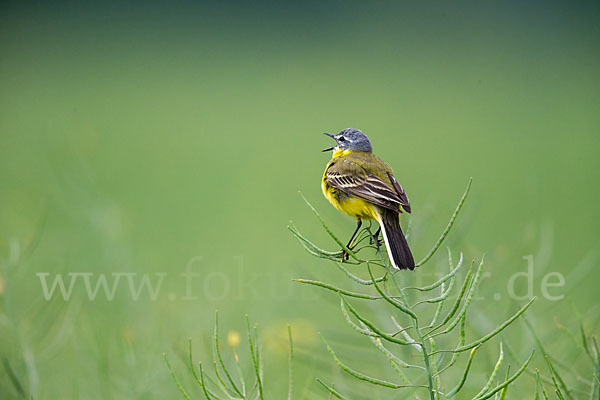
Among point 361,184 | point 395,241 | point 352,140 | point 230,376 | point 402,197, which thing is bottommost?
point 230,376

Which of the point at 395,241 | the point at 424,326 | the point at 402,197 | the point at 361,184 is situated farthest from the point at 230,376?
the point at 361,184

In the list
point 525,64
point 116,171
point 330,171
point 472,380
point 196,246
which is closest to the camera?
point 472,380

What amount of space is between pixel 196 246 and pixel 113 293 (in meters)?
5.09

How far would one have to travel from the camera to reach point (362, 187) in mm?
2494

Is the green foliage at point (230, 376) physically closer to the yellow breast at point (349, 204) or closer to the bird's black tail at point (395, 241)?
the bird's black tail at point (395, 241)

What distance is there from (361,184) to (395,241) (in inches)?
24.5

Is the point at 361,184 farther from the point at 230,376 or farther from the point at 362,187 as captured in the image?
the point at 230,376

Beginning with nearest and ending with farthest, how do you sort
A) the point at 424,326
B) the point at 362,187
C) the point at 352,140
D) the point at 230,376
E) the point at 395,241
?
the point at 424,326, the point at 230,376, the point at 395,241, the point at 362,187, the point at 352,140

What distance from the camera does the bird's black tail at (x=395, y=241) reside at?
175cm

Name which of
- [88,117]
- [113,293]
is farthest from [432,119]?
[113,293]

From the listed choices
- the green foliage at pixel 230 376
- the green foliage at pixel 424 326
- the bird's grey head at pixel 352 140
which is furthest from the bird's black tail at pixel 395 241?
the bird's grey head at pixel 352 140

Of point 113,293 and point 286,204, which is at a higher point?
point 286,204

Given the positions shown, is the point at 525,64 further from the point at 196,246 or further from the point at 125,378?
the point at 125,378

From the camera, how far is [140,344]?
9.80ft
